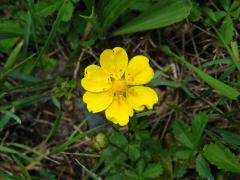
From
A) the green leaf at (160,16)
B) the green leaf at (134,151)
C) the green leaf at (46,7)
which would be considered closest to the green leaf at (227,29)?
the green leaf at (160,16)

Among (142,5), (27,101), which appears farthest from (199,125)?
(27,101)

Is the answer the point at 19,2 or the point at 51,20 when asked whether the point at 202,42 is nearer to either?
the point at 51,20

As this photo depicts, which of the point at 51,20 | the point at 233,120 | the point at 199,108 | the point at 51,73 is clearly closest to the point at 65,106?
the point at 51,73

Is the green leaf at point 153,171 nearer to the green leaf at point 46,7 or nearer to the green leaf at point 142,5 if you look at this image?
the green leaf at point 142,5

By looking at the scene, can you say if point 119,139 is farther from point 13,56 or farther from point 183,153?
point 13,56

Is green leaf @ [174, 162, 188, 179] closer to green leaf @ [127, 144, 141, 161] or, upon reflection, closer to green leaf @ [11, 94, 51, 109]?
green leaf @ [127, 144, 141, 161]

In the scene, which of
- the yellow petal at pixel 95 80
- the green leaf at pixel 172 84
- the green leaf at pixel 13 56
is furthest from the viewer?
the green leaf at pixel 13 56

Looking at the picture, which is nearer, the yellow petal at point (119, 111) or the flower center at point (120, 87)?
the yellow petal at point (119, 111)
